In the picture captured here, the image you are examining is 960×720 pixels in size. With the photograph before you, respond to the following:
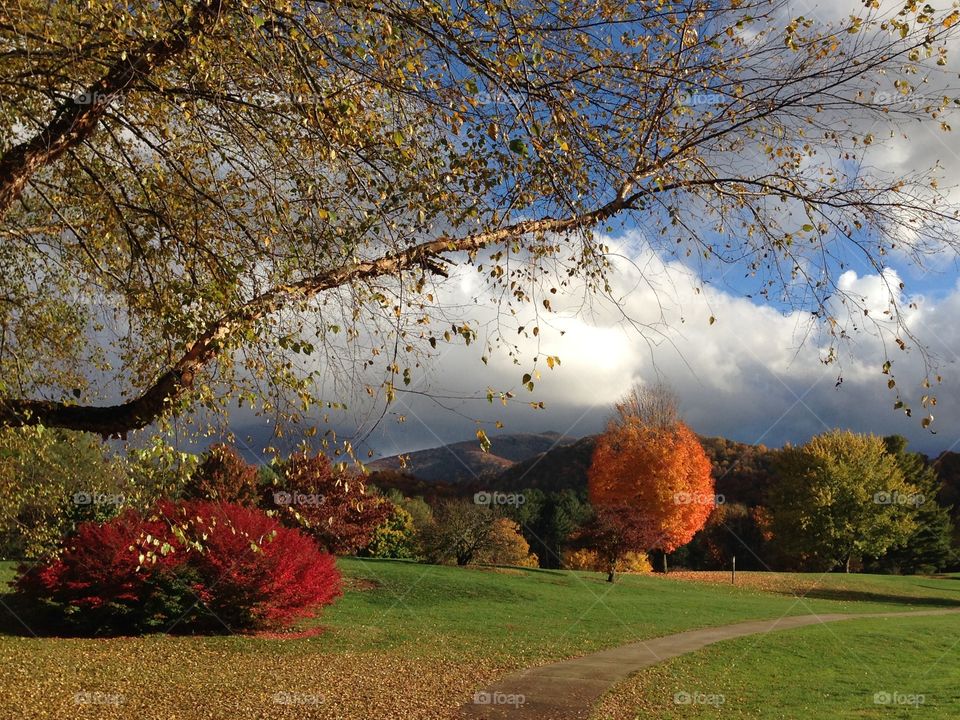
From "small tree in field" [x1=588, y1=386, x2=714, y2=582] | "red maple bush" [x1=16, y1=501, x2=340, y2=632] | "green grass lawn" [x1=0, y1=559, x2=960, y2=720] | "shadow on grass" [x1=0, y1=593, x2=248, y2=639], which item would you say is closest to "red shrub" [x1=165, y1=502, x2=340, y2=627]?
"red maple bush" [x1=16, y1=501, x2=340, y2=632]

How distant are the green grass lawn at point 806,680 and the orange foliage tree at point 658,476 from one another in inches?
630

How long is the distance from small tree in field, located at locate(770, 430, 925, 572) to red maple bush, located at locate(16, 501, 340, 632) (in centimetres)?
3353

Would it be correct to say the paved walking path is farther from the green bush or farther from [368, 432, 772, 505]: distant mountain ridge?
[368, 432, 772, 505]: distant mountain ridge

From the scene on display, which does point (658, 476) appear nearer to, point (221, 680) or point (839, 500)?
point (839, 500)

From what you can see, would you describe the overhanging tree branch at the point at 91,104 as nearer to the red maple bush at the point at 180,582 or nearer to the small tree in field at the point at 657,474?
the red maple bush at the point at 180,582

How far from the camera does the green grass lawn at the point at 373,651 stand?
9.91 meters

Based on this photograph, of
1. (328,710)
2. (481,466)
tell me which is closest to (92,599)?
(328,710)

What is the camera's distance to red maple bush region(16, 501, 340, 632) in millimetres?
14852

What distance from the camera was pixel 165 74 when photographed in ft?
19.2

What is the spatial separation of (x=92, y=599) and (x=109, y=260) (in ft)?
34.2

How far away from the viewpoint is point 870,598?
111ft

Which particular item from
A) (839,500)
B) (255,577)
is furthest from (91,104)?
(839,500)

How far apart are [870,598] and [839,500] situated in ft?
28.7

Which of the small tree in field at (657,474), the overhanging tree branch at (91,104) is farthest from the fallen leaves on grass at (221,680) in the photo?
the small tree in field at (657,474)
